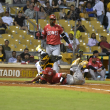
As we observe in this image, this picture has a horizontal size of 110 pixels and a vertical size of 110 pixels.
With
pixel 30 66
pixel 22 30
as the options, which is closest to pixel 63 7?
pixel 22 30

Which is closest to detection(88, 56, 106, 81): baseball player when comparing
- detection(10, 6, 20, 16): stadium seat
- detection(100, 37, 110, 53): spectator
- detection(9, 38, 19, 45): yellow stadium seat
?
detection(100, 37, 110, 53): spectator

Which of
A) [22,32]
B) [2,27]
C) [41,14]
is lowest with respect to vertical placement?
[22,32]

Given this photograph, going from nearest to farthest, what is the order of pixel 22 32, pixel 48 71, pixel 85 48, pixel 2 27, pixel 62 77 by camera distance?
pixel 48 71 → pixel 62 77 → pixel 2 27 → pixel 85 48 → pixel 22 32

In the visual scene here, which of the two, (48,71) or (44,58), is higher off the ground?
(44,58)

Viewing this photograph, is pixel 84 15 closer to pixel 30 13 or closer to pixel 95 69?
pixel 30 13

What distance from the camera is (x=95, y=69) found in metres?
12.4

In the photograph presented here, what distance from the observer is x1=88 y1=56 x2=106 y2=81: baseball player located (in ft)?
40.8

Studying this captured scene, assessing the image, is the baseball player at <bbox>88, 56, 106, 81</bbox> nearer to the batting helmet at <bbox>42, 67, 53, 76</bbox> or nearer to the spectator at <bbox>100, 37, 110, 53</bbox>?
the spectator at <bbox>100, 37, 110, 53</bbox>

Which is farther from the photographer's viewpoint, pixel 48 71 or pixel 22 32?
pixel 22 32

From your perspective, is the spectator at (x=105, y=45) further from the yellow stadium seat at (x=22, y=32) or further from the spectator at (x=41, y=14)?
the yellow stadium seat at (x=22, y=32)

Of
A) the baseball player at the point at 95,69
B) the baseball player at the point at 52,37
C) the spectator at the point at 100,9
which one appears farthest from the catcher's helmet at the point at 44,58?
the spectator at the point at 100,9

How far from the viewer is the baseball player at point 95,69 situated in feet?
40.8

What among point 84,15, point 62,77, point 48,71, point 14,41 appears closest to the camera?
point 48,71

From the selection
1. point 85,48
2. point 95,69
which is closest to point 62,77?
point 95,69
